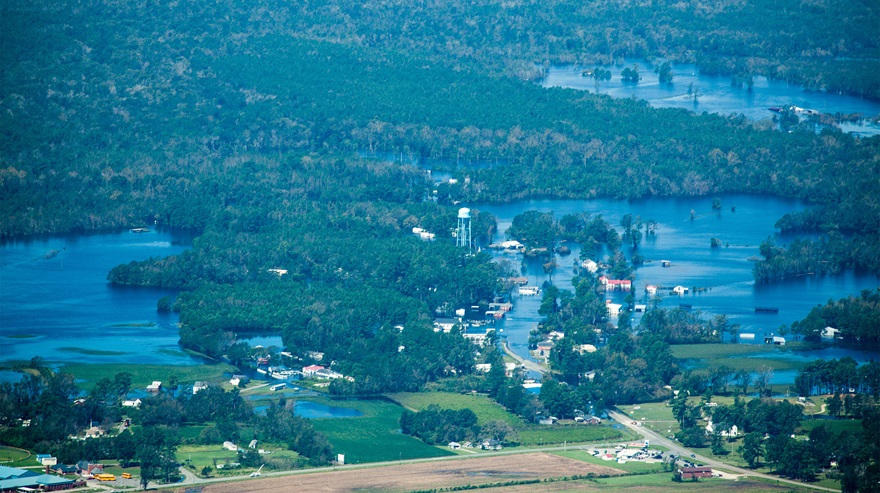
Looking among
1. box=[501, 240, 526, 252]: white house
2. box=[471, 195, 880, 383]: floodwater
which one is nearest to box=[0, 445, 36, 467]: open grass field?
box=[471, 195, 880, 383]: floodwater

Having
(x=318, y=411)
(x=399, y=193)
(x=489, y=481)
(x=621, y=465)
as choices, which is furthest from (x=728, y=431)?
(x=399, y=193)

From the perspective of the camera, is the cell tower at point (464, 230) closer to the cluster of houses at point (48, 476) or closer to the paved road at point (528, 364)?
the paved road at point (528, 364)

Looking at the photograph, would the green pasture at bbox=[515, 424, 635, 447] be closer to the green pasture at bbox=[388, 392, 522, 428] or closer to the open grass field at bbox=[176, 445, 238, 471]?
the green pasture at bbox=[388, 392, 522, 428]

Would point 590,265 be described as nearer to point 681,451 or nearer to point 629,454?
point 681,451

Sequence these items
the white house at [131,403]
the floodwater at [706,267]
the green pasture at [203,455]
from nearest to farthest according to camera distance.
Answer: the green pasture at [203,455] < the white house at [131,403] < the floodwater at [706,267]

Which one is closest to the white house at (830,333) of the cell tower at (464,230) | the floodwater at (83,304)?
the cell tower at (464,230)

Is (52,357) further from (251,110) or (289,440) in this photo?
(251,110)
